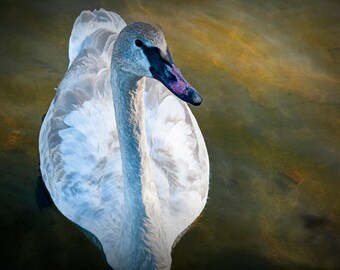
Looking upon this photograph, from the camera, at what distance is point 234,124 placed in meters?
4.68

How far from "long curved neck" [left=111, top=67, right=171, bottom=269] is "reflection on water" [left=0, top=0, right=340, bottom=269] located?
0.43m

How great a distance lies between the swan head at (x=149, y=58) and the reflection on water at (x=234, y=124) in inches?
53.1

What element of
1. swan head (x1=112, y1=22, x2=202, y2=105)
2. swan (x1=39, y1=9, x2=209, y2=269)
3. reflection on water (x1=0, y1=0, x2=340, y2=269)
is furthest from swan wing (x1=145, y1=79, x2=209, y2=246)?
swan head (x1=112, y1=22, x2=202, y2=105)

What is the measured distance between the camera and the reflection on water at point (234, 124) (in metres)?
3.95

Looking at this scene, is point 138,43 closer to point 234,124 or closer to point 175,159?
point 175,159

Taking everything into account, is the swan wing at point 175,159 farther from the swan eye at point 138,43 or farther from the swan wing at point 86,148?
the swan eye at point 138,43

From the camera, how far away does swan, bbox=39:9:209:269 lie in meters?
3.06

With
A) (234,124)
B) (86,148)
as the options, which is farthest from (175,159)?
(234,124)

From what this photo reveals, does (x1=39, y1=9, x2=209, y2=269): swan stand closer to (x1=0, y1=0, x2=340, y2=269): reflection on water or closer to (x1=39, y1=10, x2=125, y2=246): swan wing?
(x1=39, y1=10, x2=125, y2=246): swan wing

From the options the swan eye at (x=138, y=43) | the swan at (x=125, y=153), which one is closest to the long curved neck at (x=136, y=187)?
the swan at (x=125, y=153)

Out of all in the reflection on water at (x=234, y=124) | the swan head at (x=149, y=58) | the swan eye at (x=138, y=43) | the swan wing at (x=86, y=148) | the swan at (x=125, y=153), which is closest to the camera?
the swan head at (x=149, y=58)

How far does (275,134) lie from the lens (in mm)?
4680

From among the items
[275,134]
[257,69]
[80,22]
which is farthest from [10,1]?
[275,134]

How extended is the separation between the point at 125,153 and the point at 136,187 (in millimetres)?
174
